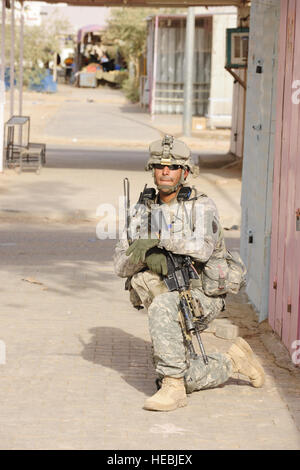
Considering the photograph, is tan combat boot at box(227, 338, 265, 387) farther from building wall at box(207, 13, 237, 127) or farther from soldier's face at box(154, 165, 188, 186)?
building wall at box(207, 13, 237, 127)

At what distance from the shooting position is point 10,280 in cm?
1038

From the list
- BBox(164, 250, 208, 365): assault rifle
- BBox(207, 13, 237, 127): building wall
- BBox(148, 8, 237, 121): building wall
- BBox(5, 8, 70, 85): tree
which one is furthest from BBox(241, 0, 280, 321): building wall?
BBox(5, 8, 70, 85): tree

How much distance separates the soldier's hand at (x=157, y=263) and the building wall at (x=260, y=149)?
2509 mm

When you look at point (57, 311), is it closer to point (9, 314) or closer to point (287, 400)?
point (9, 314)

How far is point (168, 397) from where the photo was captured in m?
6.25

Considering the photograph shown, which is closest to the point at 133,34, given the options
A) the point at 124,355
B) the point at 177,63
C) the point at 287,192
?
the point at 177,63

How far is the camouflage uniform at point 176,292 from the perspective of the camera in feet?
20.8

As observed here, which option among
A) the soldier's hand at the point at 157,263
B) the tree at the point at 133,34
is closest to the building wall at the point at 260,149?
the soldier's hand at the point at 157,263

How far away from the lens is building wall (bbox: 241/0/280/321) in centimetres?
888

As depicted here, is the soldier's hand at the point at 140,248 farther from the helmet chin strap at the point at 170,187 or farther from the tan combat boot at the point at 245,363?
the tan combat boot at the point at 245,363

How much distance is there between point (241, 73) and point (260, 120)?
14535 millimetres

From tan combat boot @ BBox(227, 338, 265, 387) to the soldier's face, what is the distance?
1.15 meters

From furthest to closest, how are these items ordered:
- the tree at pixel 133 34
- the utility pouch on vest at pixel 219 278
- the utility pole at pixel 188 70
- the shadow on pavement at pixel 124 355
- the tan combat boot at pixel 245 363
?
1. the tree at pixel 133 34
2. the utility pole at pixel 188 70
3. the shadow on pavement at pixel 124 355
4. the tan combat boot at pixel 245 363
5. the utility pouch on vest at pixel 219 278

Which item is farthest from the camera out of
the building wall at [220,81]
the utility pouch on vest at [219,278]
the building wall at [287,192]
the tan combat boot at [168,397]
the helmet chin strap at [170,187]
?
the building wall at [220,81]
